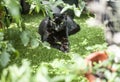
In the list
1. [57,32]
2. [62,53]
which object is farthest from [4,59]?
[57,32]

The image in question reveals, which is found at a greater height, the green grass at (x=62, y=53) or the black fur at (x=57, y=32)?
the black fur at (x=57, y=32)

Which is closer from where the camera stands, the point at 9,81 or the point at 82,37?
the point at 9,81

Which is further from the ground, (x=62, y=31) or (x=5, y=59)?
(x=5, y=59)

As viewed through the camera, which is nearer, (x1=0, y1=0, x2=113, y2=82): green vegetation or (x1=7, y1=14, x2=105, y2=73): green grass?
(x1=0, y1=0, x2=113, y2=82): green vegetation

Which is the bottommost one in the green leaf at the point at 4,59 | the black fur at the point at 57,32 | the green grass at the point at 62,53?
the green grass at the point at 62,53

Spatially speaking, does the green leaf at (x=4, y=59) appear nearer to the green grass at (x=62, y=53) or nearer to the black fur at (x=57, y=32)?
the green grass at (x=62, y=53)

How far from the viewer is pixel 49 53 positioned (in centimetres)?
475

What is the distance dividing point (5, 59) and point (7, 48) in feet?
1.13

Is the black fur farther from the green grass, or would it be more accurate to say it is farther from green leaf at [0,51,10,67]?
green leaf at [0,51,10,67]

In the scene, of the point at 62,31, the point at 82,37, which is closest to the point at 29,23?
the point at 82,37

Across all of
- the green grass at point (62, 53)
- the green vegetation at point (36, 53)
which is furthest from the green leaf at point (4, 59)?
the green grass at point (62, 53)

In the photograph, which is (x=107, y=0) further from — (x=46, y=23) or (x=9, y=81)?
(x=46, y=23)

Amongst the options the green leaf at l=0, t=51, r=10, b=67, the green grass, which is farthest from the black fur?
the green leaf at l=0, t=51, r=10, b=67

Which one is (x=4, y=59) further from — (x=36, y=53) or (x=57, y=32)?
(x=57, y=32)
